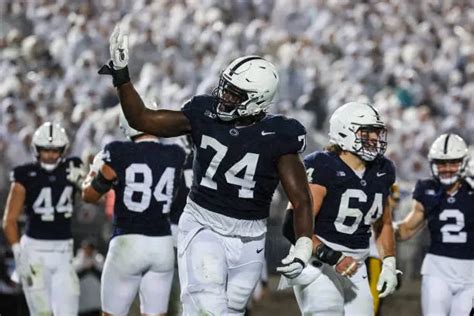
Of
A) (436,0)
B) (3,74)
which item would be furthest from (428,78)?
(3,74)

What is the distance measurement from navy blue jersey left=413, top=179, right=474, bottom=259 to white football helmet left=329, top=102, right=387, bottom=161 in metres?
1.15

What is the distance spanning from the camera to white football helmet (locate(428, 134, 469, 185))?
7.80 metres

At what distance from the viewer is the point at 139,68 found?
14.6 m

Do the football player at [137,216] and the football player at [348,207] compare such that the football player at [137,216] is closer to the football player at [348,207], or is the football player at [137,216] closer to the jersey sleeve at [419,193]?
the football player at [348,207]

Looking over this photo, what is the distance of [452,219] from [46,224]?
Result: 2674 mm

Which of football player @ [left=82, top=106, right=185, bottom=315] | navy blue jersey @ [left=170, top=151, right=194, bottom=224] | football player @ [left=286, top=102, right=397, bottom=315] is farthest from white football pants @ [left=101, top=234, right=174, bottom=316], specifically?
football player @ [left=286, top=102, right=397, bottom=315]

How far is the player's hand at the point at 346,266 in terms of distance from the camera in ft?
21.2

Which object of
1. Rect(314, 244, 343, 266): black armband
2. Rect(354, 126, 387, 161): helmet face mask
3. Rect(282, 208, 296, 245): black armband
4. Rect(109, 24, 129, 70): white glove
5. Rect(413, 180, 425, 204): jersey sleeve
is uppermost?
Rect(109, 24, 129, 70): white glove

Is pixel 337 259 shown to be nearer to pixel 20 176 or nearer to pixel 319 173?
pixel 319 173

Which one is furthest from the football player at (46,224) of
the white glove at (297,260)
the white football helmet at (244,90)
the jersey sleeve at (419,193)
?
the white glove at (297,260)

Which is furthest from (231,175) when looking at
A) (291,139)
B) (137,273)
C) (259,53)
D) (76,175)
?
(259,53)

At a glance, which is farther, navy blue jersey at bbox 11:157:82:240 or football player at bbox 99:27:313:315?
navy blue jersey at bbox 11:157:82:240

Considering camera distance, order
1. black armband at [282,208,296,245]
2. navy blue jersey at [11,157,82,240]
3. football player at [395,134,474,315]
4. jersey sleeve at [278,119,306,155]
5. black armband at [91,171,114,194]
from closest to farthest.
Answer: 1. jersey sleeve at [278,119,306,155]
2. black armband at [282,208,296,245]
3. black armband at [91,171,114,194]
4. football player at [395,134,474,315]
5. navy blue jersey at [11,157,82,240]

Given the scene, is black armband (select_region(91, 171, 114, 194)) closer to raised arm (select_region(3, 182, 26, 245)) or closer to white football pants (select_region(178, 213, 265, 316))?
raised arm (select_region(3, 182, 26, 245))
